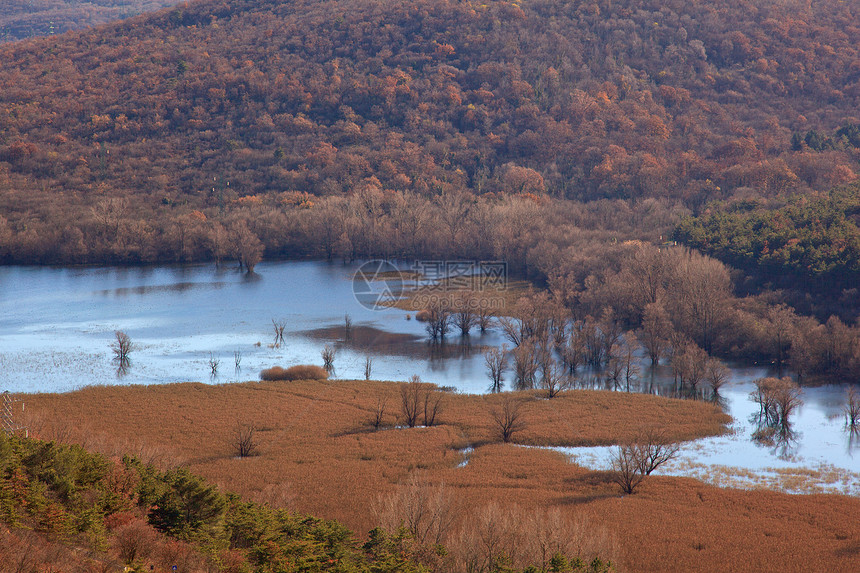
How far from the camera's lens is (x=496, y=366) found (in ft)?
201

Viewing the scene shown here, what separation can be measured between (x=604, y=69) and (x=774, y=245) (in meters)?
92.3

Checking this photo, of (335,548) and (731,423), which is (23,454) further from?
(731,423)

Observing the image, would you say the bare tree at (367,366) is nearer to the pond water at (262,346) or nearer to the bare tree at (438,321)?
the pond water at (262,346)

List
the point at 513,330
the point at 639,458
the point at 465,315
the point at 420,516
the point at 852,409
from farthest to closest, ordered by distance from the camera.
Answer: the point at 465,315 → the point at 513,330 → the point at 852,409 → the point at 639,458 → the point at 420,516

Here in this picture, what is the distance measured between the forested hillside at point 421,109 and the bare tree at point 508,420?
79115mm

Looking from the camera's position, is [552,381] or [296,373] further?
[296,373]

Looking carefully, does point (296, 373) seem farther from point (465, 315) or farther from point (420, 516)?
point (420, 516)

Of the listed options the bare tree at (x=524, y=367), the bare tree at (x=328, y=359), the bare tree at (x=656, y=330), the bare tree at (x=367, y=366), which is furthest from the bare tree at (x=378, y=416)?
the bare tree at (x=656, y=330)

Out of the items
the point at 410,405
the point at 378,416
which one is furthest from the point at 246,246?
the point at 378,416

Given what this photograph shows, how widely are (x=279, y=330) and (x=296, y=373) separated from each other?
1427cm

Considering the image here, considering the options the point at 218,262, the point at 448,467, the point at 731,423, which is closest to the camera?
the point at 448,467

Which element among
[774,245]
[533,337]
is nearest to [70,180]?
[533,337]

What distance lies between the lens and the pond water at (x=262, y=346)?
4491 cm

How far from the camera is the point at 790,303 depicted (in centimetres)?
6944
